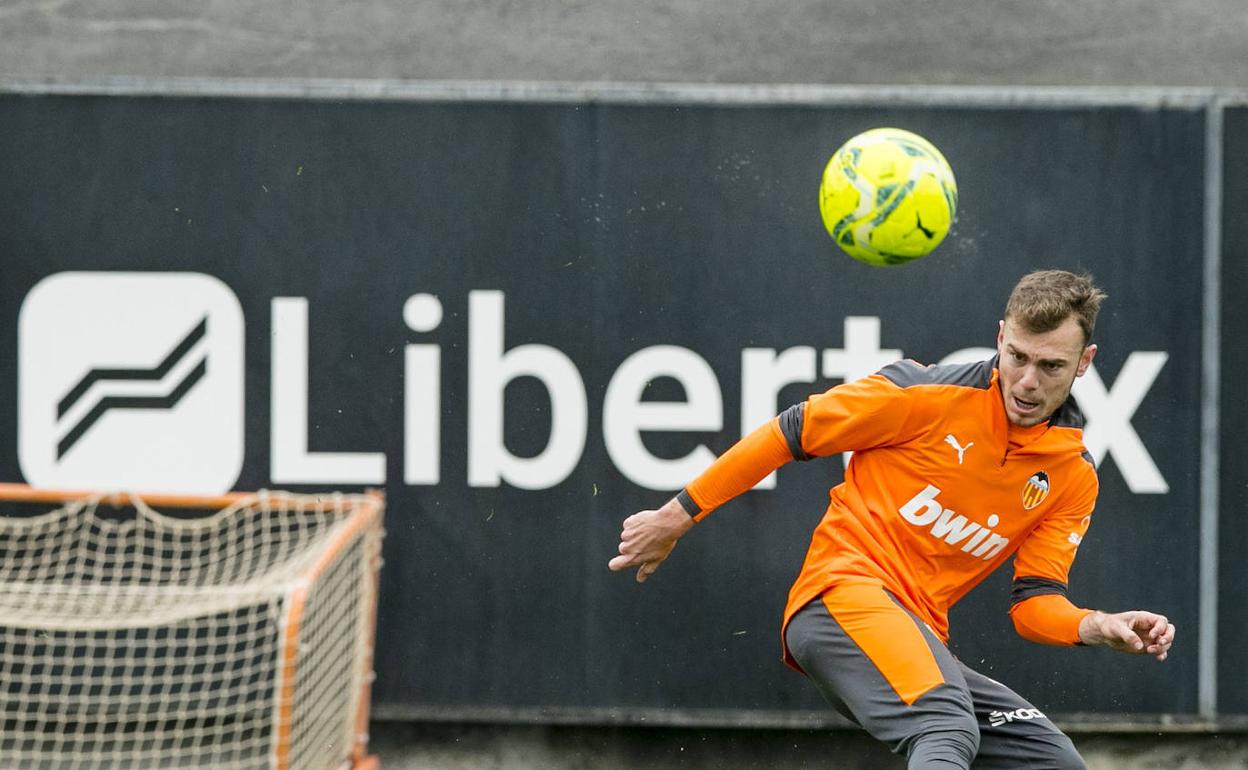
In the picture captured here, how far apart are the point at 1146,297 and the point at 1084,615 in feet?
6.39

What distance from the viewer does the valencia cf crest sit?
4328 mm

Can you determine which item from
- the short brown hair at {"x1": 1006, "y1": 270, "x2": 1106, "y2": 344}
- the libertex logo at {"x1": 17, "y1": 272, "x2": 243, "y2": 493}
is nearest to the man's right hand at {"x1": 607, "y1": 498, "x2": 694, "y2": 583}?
the short brown hair at {"x1": 1006, "y1": 270, "x2": 1106, "y2": 344}

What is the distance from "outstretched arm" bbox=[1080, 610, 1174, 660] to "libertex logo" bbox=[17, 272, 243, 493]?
3.54 metres

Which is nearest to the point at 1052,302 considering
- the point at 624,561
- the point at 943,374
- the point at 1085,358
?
the point at 1085,358

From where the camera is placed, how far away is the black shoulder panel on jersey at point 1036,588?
4570mm

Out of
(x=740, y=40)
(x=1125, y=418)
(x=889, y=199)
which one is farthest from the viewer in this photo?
(x=740, y=40)

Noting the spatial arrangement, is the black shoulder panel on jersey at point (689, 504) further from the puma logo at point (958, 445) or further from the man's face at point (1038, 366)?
the man's face at point (1038, 366)

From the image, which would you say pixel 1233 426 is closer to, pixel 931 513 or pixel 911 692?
pixel 931 513

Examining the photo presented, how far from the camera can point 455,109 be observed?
5.78 metres

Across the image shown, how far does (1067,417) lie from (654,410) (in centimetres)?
192

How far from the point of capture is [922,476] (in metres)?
4.29

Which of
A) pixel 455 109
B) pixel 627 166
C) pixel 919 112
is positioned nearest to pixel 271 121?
pixel 455 109

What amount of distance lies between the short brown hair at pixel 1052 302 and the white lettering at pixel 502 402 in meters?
2.17

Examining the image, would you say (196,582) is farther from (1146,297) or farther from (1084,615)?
(1146,297)
